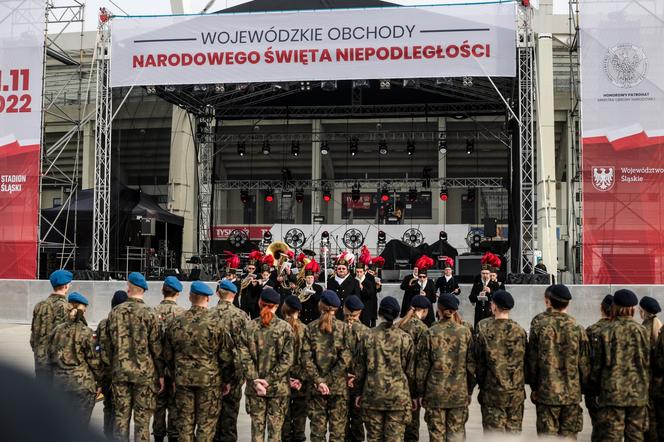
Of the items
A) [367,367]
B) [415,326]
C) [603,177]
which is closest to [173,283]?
[367,367]

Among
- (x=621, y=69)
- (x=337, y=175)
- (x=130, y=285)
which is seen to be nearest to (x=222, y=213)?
(x=337, y=175)

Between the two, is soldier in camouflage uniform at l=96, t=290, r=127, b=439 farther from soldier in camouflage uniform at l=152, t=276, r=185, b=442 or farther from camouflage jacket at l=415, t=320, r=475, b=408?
camouflage jacket at l=415, t=320, r=475, b=408

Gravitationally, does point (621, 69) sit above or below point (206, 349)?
above

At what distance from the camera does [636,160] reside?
14.6 m

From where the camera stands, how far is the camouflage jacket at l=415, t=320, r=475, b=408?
5988mm

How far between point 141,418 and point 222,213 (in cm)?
2893

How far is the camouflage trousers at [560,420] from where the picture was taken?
6.04 meters

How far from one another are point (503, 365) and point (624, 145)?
10159 mm

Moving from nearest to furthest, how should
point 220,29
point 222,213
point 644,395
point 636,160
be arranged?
1. point 644,395
2. point 636,160
3. point 220,29
4. point 222,213

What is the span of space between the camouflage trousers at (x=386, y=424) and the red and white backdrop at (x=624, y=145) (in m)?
9.64

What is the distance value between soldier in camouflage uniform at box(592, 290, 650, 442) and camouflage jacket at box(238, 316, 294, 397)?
2.68 metres

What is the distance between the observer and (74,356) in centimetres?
604

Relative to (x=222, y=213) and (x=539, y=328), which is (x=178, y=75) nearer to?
(x=539, y=328)

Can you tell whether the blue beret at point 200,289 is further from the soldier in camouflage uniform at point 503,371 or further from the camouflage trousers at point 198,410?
the soldier in camouflage uniform at point 503,371
